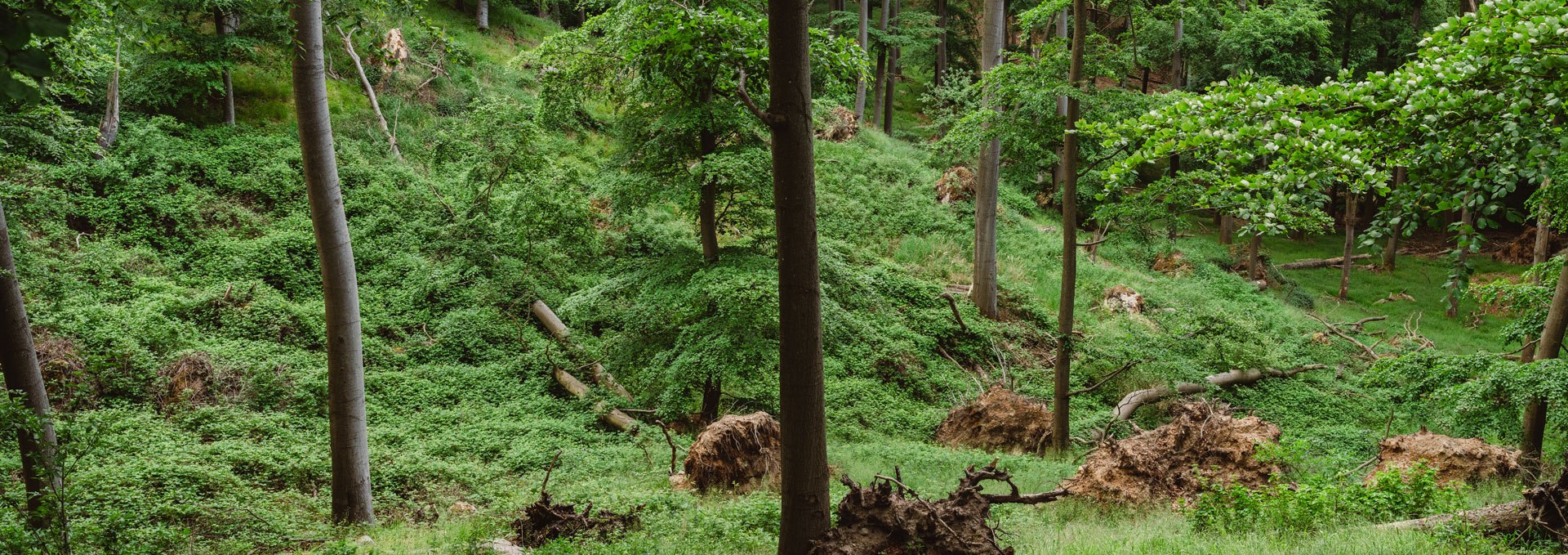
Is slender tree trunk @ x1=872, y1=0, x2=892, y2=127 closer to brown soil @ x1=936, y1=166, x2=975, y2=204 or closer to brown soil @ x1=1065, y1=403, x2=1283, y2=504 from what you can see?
brown soil @ x1=936, y1=166, x2=975, y2=204

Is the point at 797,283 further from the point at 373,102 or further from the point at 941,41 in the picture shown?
the point at 941,41

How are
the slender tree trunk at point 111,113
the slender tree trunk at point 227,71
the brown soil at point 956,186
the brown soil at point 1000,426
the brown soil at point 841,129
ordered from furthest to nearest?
the brown soil at point 841,129 → the brown soil at point 956,186 → the slender tree trunk at point 227,71 → the slender tree trunk at point 111,113 → the brown soil at point 1000,426

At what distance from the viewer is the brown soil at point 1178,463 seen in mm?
8305

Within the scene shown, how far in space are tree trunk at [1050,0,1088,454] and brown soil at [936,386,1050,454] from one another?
47cm

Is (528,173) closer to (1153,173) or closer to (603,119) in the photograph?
(603,119)

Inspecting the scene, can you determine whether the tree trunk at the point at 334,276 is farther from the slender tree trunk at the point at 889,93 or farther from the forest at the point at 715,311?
the slender tree trunk at the point at 889,93

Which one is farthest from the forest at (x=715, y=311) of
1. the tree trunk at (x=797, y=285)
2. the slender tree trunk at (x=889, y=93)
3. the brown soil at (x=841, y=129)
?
the slender tree trunk at (x=889, y=93)

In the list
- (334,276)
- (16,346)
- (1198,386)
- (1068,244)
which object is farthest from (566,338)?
(1198,386)

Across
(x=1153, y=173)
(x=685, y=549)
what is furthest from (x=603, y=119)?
(x=1153, y=173)

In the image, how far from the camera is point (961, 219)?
68.8 feet

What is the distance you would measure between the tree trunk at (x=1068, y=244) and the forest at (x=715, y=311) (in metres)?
0.06

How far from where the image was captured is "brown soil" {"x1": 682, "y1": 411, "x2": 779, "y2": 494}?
8.92m

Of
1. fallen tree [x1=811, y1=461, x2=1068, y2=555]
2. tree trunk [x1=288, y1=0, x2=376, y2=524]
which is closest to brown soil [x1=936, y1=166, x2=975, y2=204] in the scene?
tree trunk [x1=288, y1=0, x2=376, y2=524]

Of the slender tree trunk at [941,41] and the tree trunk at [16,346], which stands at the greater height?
the slender tree trunk at [941,41]
